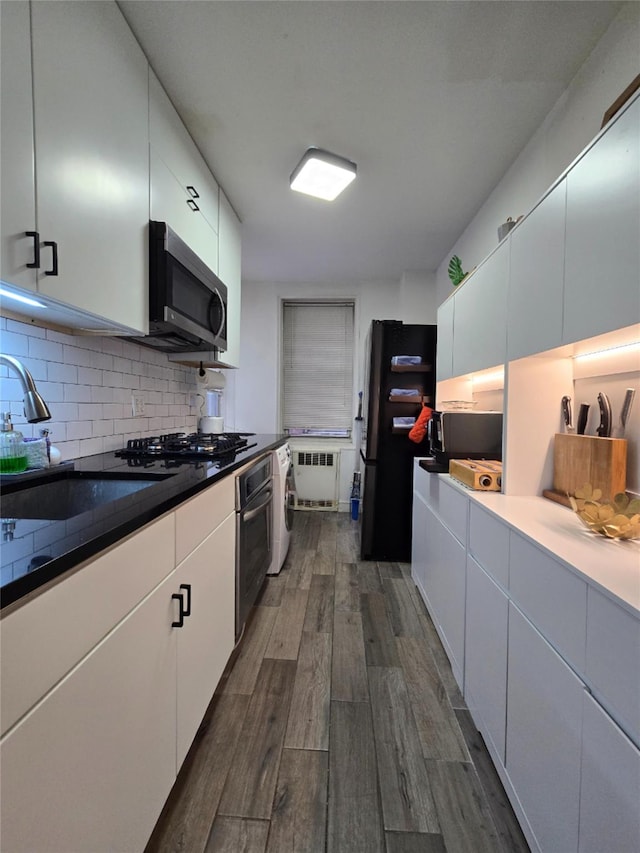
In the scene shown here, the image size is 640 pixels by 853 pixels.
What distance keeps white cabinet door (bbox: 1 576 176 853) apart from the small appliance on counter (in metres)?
1.47

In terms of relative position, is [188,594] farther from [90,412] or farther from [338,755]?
[90,412]

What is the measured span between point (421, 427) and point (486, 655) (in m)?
1.65

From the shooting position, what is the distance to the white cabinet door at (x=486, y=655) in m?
1.14

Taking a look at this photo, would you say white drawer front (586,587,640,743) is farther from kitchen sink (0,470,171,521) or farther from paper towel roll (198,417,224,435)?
paper towel roll (198,417,224,435)

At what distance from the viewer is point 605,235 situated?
0.97 metres

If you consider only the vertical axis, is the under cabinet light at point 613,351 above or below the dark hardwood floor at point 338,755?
above

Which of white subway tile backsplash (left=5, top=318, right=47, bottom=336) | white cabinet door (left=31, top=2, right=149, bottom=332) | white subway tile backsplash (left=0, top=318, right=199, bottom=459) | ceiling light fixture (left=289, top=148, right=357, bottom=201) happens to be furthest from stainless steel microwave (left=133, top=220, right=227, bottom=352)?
ceiling light fixture (left=289, top=148, right=357, bottom=201)

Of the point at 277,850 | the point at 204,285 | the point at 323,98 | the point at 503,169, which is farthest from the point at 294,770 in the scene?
the point at 503,169

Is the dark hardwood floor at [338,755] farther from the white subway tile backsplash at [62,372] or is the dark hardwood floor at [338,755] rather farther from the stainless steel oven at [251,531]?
the white subway tile backsplash at [62,372]

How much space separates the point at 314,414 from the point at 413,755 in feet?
11.1

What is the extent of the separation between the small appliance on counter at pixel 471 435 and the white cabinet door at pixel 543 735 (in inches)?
38.1

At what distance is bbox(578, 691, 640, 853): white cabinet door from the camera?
63cm

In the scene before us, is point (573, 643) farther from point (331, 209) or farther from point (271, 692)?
point (331, 209)

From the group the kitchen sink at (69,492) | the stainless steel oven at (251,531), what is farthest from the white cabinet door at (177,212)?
the stainless steel oven at (251,531)
